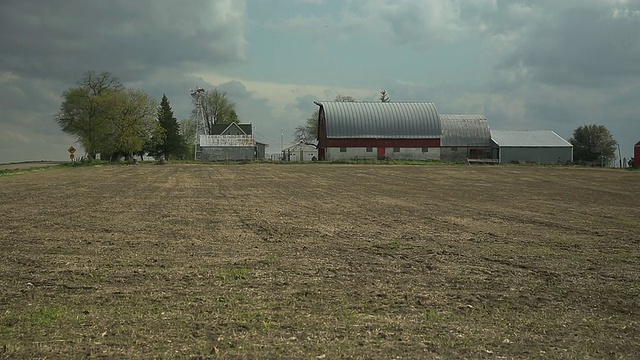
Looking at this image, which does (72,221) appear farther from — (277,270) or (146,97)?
(146,97)

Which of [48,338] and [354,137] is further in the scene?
[354,137]

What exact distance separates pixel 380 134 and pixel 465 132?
12.8 meters

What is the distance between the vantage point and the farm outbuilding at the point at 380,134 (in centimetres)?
9444

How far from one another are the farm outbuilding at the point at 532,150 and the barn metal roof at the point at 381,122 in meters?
9.12

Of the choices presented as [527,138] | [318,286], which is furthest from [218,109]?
[318,286]

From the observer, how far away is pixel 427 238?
49.7 ft

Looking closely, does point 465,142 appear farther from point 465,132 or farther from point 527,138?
point 527,138

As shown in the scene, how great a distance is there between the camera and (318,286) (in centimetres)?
962

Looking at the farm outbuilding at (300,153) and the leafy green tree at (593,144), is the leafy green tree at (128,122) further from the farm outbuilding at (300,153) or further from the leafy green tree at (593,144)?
the leafy green tree at (593,144)

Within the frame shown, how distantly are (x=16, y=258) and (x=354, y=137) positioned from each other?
83.5m

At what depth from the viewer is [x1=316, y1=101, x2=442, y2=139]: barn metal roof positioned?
95.0 metres

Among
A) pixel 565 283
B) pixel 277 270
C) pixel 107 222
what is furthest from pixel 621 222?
pixel 107 222

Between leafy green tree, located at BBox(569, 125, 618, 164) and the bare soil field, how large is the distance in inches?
3474

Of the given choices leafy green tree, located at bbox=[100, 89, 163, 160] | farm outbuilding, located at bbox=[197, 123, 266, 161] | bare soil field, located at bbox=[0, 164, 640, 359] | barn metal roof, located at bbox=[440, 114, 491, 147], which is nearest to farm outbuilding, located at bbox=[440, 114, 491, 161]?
barn metal roof, located at bbox=[440, 114, 491, 147]
